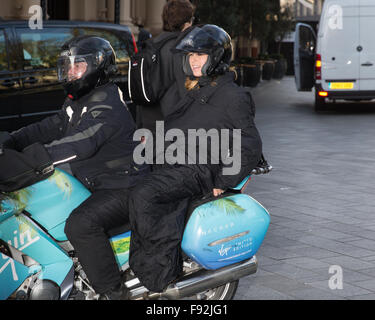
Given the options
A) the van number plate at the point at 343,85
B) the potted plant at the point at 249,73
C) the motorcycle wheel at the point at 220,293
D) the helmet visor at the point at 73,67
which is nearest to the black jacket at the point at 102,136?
the helmet visor at the point at 73,67

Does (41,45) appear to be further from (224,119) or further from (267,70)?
(267,70)

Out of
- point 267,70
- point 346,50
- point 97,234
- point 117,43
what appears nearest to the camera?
point 97,234

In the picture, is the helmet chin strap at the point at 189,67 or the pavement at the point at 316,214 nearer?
the helmet chin strap at the point at 189,67

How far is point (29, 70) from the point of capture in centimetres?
966

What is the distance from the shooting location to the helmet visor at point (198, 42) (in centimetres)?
414

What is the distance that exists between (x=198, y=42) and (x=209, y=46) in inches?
2.5

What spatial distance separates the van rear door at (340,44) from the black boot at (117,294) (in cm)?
1410

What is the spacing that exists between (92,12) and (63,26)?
10.1 meters

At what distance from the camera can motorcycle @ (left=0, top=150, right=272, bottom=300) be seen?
380 centimetres

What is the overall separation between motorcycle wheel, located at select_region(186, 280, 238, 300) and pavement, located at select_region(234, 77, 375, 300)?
37 cm

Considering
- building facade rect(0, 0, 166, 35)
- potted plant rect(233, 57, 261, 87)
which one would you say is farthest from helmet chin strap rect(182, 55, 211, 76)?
potted plant rect(233, 57, 261, 87)

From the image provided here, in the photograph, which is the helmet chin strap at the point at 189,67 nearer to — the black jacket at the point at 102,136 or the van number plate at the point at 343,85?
the black jacket at the point at 102,136

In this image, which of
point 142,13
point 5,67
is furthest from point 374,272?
point 142,13
